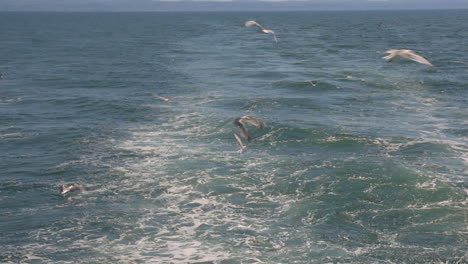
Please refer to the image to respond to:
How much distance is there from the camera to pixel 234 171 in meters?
20.9

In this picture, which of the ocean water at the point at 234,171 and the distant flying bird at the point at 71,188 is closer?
the ocean water at the point at 234,171

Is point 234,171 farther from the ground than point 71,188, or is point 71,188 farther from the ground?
point 71,188

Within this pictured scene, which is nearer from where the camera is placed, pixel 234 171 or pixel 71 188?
pixel 71 188

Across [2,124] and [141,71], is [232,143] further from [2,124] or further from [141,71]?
[141,71]

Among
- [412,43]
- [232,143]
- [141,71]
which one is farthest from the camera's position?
[412,43]

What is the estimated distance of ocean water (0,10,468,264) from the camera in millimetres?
15062

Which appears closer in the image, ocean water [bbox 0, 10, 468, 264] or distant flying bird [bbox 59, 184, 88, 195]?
ocean water [bbox 0, 10, 468, 264]

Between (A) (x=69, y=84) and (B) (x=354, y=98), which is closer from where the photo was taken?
(B) (x=354, y=98)

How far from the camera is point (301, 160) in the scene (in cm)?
2230

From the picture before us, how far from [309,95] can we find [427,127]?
10495mm

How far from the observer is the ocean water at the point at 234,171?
1506 centimetres

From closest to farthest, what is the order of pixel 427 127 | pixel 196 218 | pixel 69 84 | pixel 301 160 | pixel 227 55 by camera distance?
pixel 196 218
pixel 301 160
pixel 427 127
pixel 69 84
pixel 227 55

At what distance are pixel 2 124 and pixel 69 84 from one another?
13416 millimetres

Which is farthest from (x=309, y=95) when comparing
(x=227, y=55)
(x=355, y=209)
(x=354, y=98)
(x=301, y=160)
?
(x=227, y=55)
